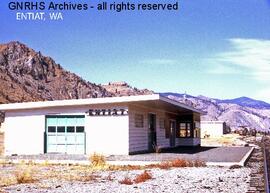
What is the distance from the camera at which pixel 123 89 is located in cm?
16112

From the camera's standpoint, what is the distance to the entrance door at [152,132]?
27314 millimetres

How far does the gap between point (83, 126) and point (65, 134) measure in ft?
3.93

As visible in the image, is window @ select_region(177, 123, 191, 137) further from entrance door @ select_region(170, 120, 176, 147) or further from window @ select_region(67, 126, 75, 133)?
window @ select_region(67, 126, 75, 133)

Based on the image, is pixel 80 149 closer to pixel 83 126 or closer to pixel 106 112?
pixel 83 126

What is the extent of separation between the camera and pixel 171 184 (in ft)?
40.2

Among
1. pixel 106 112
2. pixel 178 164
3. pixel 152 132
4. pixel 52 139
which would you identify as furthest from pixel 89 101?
pixel 178 164

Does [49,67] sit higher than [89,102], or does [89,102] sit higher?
[49,67]

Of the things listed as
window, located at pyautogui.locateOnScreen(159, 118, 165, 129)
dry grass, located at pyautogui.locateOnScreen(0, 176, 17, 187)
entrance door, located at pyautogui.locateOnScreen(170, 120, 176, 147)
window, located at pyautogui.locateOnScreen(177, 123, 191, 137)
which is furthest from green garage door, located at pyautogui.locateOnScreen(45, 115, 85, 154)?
window, located at pyautogui.locateOnScreen(177, 123, 191, 137)

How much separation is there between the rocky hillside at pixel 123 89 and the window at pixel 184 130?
115 m

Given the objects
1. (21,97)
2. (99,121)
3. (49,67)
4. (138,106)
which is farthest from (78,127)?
(49,67)

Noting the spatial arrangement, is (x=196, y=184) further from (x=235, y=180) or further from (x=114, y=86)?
(x=114, y=86)

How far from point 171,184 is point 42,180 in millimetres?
3720

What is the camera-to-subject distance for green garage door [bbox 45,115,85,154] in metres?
24.2

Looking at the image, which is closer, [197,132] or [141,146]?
[141,146]
